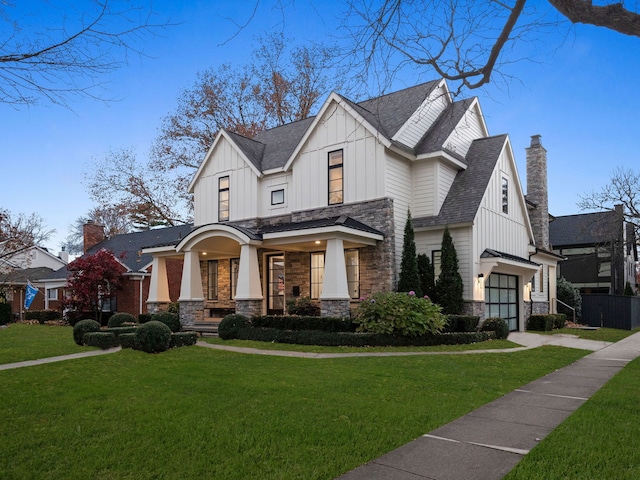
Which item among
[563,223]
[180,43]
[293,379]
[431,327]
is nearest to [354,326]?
[431,327]

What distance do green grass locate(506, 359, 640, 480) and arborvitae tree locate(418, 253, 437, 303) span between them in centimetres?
947

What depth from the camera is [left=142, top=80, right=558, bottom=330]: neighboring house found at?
16.5 m

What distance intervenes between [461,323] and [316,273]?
224 inches

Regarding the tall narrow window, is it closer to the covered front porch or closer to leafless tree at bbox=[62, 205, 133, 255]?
the covered front porch

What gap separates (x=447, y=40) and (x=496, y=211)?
12.4 m

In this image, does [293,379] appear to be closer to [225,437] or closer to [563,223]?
[225,437]

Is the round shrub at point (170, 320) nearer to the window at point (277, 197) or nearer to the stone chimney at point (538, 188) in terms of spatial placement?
the window at point (277, 197)

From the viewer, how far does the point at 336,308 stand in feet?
49.6

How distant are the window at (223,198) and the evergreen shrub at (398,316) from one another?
8.97 m

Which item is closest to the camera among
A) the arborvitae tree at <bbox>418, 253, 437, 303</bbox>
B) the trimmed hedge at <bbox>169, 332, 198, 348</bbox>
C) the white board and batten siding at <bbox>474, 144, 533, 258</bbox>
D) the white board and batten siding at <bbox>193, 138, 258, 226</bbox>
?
the trimmed hedge at <bbox>169, 332, 198, 348</bbox>

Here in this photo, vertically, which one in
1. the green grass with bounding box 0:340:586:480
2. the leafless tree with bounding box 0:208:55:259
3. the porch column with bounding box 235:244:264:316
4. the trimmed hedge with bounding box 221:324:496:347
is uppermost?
the leafless tree with bounding box 0:208:55:259

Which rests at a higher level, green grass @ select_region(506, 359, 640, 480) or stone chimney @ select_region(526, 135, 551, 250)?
stone chimney @ select_region(526, 135, 551, 250)

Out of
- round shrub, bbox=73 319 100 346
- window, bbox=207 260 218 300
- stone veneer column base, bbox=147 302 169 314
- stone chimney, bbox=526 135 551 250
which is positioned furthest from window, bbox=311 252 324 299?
stone chimney, bbox=526 135 551 250

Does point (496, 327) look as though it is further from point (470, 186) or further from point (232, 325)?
point (232, 325)
